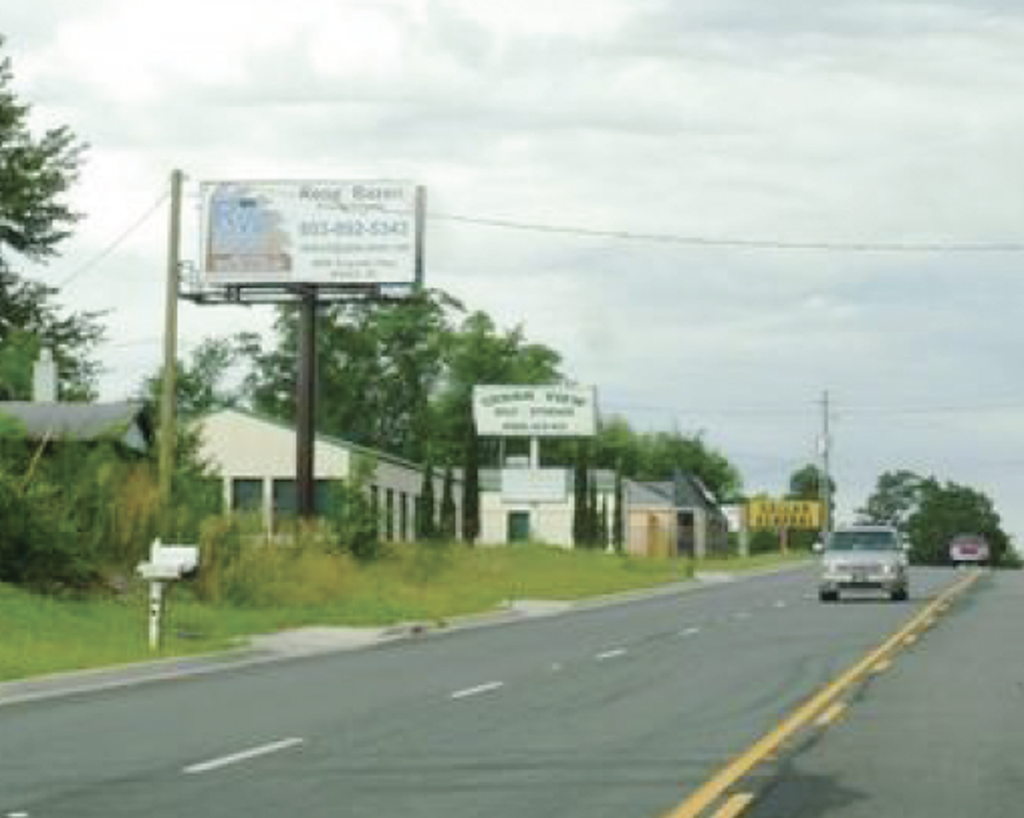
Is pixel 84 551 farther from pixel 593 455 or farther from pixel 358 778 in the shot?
pixel 593 455

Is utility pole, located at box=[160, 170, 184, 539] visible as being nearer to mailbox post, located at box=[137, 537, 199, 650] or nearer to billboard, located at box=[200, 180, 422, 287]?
mailbox post, located at box=[137, 537, 199, 650]

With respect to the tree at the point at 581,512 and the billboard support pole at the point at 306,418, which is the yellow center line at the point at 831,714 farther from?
the tree at the point at 581,512

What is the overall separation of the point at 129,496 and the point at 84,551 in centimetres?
293

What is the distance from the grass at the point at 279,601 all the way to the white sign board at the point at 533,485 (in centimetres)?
1722

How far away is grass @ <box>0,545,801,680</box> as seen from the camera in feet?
95.6

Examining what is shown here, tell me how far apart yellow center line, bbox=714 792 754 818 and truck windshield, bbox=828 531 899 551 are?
38.9 m

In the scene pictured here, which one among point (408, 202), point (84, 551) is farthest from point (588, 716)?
point (408, 202)

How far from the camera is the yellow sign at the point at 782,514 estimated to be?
155500mm

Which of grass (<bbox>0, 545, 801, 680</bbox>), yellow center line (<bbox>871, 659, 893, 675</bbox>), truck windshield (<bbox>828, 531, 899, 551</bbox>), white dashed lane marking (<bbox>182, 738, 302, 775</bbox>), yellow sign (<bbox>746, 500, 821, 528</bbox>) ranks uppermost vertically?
yellow sign (<bbox>746, 500, 821, 528</bbox>)

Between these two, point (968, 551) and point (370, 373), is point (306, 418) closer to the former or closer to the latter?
point (968, 551)

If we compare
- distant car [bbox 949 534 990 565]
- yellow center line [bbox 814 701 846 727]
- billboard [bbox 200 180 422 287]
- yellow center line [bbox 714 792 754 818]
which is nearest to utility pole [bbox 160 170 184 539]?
billboard [bbox 200 180 422 287]

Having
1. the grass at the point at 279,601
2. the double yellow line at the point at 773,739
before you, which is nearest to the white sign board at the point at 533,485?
the grass at the point at 279,601

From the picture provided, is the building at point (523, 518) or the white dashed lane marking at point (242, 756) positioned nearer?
the white dashed lane marking at point (242, 756)

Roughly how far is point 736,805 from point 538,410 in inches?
3260
